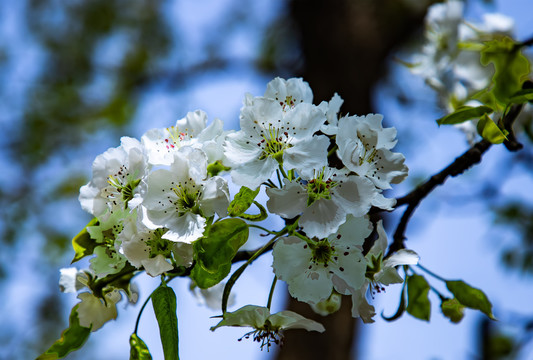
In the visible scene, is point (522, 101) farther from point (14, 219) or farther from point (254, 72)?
point (14, 219)

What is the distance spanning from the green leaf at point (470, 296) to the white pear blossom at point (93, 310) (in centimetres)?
50

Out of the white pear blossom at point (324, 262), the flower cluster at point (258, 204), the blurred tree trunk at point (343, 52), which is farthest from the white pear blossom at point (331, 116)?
the blurred tree trunk at point (343, 52)

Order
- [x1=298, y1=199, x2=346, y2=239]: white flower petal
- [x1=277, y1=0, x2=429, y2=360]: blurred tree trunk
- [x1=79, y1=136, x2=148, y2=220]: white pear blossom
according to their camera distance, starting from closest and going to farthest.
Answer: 1. [x1=298, y1=199, x2=346, y2=239]: white flower petal
2. [x1=79, y1=136, x2=148, y2=220]: white pear blossom
3. [x1=277, y1=0, x2=429, y2=360]: blurred tree trunk

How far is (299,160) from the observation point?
0.64 m

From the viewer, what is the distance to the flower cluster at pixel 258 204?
0.63 metres

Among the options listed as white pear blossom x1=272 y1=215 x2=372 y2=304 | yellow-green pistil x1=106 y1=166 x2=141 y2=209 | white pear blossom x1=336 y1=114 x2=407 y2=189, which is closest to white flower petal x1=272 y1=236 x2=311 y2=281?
white pear blossom x1=272 y1=215 x2=372 y2=304

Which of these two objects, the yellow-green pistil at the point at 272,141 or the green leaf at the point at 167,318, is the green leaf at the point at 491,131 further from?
the green leaf at the point at 167,318

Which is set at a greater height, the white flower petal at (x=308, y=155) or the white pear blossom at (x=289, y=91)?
the white pear blossom at (x=289, y=91)

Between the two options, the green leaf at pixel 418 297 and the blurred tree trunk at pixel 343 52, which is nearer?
the green leaf at pixel 418 297

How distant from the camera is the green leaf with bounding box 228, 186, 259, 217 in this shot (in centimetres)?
65

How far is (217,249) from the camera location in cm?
63

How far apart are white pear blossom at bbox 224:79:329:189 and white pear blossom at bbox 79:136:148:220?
13 cm

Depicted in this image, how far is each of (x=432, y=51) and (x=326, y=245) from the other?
2.97 ft

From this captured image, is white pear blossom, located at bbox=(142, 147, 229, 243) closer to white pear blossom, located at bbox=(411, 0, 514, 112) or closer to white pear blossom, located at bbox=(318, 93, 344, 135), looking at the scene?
white pear blossom, located at bbox=(318, 93, 344, 135)
